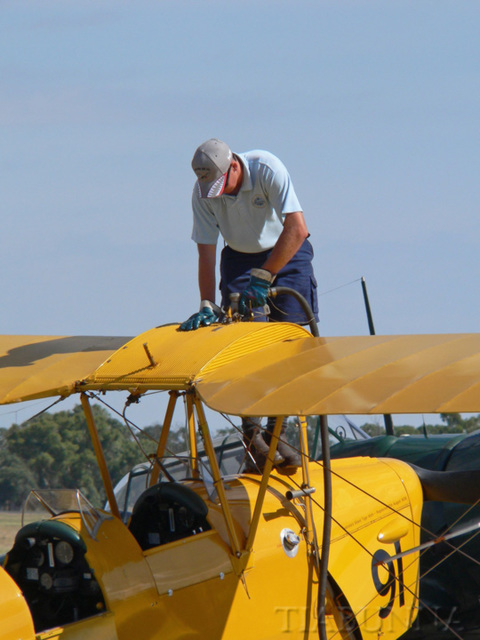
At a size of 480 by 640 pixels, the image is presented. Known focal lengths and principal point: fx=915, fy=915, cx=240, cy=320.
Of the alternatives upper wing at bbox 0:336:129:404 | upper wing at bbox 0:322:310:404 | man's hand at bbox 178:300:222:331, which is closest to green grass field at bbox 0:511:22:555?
upper wing at bbox 0:336:129:404

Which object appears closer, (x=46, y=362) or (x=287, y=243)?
(x=46, y=362)

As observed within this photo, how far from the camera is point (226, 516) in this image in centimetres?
386

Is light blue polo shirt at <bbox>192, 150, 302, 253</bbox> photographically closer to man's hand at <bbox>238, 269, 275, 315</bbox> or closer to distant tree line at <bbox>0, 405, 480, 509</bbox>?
man's hand at <bbox>238, 269, 275, 315</bbox>

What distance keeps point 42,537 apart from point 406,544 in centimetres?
219

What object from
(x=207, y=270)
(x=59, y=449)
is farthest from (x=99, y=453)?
(x=59, y=449)

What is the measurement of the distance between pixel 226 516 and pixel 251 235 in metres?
2.24

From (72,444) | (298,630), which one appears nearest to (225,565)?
(298,630)

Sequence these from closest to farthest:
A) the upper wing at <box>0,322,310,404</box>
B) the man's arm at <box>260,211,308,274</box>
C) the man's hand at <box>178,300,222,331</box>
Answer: the upper wing at <box>0,322,310,404</box> → the man's hand at <box>178,300,222,331</box> → the man's arm at <box>260,211,308,274</box>

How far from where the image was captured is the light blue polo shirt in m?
5.36

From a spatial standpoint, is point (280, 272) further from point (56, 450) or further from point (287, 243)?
point (56, 450)

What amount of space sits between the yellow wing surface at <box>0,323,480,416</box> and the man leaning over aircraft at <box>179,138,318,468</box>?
0.41 metres

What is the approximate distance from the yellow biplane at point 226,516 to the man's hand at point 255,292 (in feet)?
1.60

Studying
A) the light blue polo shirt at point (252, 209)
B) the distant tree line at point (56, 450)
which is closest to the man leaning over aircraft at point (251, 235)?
the light blue polo shirt at point (252, 209)

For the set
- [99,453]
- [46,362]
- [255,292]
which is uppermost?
[255,292]
